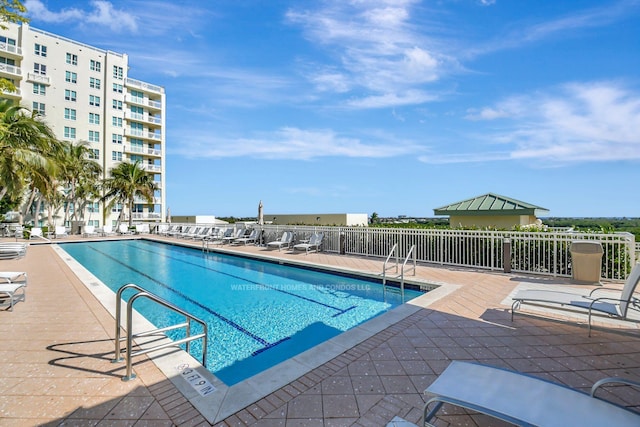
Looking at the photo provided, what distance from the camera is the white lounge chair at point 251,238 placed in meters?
16.0

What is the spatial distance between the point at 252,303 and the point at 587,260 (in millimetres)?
7497

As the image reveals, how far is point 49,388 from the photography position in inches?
110

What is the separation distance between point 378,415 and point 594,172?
24.3 meters

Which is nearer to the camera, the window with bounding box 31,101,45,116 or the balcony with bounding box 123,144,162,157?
the window with bounding box 31,101,45,116

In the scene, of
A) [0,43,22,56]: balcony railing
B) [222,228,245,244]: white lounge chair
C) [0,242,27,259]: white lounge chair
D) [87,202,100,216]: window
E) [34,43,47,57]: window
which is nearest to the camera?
[0,242,27,259]: white lounge chair

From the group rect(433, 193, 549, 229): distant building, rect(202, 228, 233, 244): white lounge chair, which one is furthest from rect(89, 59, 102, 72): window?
rect(433, 193, 549, 229): distant building

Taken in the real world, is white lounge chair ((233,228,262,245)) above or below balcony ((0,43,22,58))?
below

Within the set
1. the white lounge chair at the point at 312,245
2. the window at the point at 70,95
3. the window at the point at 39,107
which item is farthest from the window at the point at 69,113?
the white lounge chair at the point at 312,245

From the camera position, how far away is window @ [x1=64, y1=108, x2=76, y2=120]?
32859 millimetres

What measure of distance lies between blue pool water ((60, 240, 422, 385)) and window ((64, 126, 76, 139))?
2935 centimetres

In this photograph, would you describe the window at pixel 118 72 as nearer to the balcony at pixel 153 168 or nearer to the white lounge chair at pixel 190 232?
the balcony at pixel 153 168

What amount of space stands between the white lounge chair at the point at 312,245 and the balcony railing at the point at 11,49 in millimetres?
36409

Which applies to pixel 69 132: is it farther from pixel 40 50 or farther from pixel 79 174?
pixel 79 174

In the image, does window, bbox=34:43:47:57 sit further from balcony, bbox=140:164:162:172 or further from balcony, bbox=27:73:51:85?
balcony, bbox=140:164:162:172
